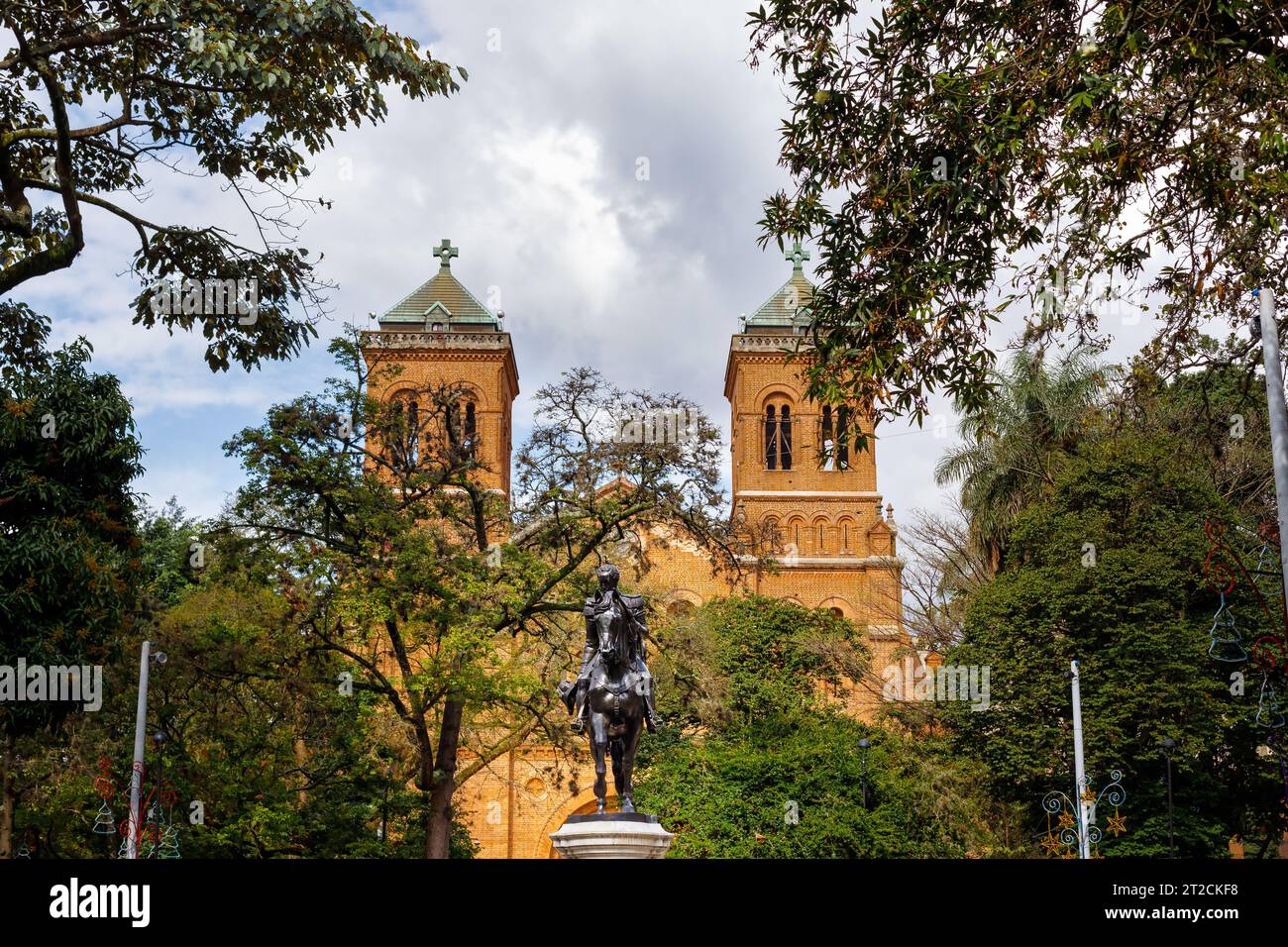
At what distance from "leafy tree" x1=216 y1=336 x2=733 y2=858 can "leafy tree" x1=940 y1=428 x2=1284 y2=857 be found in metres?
10.1

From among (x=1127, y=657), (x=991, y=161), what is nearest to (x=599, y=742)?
(x=991, y=161)

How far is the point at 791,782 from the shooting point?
1309 inches

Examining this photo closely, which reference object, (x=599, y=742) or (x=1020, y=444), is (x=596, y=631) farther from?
(x=1020, y=444)

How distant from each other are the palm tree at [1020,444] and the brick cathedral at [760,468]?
9.94 m

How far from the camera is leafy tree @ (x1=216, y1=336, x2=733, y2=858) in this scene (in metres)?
21.2

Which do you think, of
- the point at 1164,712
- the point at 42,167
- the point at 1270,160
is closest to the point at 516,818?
the point at 1164,712

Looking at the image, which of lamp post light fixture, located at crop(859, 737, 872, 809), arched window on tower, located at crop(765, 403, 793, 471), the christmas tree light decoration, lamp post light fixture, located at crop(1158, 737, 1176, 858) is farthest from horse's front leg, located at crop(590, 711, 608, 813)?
arched window on tower, located at crop(765, 403, 793, 471)

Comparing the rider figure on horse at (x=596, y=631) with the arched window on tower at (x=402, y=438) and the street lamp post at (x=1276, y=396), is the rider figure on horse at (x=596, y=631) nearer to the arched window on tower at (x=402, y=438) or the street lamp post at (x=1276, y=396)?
the street lamp post at (x=1276, y=396)

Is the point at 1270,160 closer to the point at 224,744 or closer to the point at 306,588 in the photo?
the point at 306,588

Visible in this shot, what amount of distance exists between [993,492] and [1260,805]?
10.1 m

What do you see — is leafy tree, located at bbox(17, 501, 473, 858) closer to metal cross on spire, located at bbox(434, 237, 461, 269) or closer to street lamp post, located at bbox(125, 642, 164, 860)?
street lamp post, located at bbox(125, 642, 164, 860)

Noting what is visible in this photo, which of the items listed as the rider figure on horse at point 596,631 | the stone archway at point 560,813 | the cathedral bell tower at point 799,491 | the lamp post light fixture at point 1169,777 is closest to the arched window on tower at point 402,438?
the rider figure on horse at point 596,631

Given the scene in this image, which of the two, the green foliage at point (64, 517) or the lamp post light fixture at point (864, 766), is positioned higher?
the green foliage at point (64, 517)

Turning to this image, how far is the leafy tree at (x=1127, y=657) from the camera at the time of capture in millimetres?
27781
